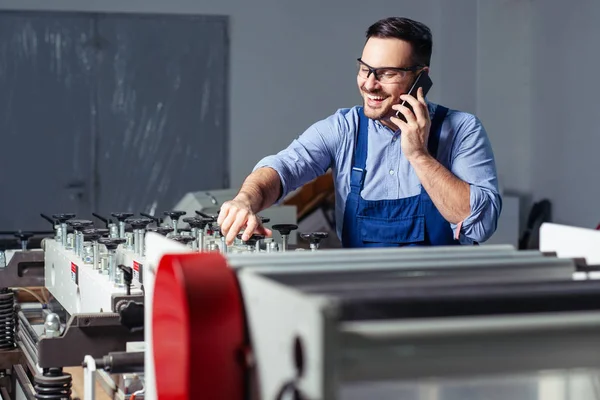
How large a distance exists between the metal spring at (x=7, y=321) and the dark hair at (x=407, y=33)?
44.4 inches

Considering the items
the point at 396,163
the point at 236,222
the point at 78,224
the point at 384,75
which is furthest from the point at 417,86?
the point at 78,224

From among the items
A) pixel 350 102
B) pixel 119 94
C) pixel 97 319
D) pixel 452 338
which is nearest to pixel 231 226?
pixel 97 319

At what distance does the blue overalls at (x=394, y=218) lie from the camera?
86.5 inches

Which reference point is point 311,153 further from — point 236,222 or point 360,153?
point 236,222

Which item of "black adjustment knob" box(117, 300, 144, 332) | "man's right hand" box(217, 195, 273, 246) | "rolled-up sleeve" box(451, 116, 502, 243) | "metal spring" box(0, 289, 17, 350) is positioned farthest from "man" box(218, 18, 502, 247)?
"black adjustment knob" box(117, 300, 144, 332)

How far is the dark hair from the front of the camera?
214 centimetres

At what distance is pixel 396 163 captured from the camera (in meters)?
2.25

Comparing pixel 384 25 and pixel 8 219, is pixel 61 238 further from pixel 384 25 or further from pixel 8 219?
pixel 8 219

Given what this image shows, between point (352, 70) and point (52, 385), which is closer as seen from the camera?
point (52, 385)

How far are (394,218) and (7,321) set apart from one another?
3.29 feet

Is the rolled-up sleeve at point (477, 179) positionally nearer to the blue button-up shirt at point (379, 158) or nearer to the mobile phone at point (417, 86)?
the blue button-up shirt at point (379, 158)

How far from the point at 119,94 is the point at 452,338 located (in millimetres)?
5875

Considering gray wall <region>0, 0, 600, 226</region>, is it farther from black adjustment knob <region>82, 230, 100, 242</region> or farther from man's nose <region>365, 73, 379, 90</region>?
man's nose <region>365, 73, 379, 90</region>

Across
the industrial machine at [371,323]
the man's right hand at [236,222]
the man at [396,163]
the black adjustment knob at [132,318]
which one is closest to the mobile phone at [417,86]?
the man at [396,163]
